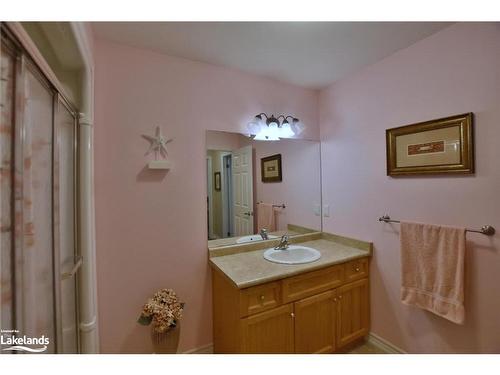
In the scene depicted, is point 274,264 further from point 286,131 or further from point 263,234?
point 286,131

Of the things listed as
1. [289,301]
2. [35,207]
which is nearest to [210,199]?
[289,301]

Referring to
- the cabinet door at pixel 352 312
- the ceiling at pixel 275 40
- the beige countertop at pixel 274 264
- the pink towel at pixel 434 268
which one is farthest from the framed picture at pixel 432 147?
the cabinet door at pixel 352 312

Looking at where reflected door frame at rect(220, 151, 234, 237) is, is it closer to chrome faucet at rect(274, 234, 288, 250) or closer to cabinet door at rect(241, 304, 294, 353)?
chrome faucet at rect(274, 234, 288, 250)

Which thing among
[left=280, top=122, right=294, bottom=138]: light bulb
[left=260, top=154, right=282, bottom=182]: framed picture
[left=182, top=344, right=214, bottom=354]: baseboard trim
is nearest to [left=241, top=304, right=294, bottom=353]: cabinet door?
[left=182, top=344, right=214, bottom=354]: baseboard trim

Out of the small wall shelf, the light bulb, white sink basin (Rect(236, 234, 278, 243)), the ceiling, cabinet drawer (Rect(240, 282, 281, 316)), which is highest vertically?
the ceiling

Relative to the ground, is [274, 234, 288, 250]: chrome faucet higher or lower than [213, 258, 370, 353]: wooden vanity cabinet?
higher

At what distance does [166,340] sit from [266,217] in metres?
1.08

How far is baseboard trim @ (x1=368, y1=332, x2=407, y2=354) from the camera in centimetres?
160

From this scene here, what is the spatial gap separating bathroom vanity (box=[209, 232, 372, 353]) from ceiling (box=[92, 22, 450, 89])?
136cm

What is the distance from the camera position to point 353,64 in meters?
1.67

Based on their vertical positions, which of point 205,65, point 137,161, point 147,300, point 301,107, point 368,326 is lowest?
point 368,326
